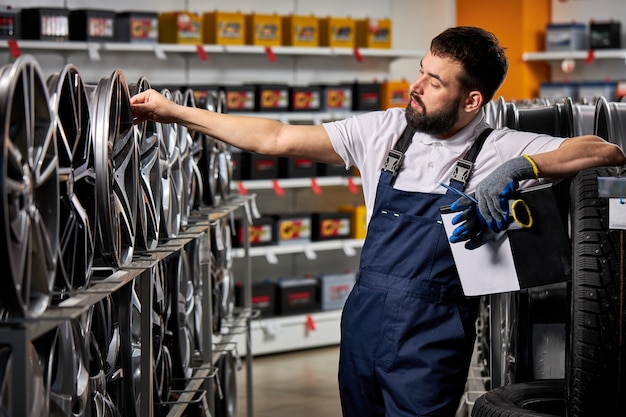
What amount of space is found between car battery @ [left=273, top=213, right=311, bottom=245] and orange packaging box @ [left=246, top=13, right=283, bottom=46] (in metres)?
1.23

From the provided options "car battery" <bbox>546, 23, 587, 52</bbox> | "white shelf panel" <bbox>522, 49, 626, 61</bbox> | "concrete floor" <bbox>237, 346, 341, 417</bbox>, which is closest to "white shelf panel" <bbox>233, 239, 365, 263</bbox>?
"concrete floor" <bbox>237, 346, 341, 417</bbox>

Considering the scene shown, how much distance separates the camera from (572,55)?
864 centimetres

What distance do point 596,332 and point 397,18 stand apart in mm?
6179

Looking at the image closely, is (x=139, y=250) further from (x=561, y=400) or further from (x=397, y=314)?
(x=561, y=400)

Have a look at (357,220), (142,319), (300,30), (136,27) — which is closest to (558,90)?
(357,220)

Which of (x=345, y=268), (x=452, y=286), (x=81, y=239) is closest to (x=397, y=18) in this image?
(x=345, y=268)

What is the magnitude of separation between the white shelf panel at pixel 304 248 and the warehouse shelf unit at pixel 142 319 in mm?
1937

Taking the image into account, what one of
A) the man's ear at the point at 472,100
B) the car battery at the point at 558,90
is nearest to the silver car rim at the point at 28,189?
the man's ear at the point at 472,100

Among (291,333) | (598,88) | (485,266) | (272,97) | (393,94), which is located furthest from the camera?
(598,88)

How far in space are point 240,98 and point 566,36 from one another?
11.1 feet

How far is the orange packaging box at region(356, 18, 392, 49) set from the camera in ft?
24.5

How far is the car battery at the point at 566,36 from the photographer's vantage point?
342 inches

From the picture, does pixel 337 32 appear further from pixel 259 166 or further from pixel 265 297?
pixel 265 297

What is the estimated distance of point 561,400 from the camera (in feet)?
10.1
